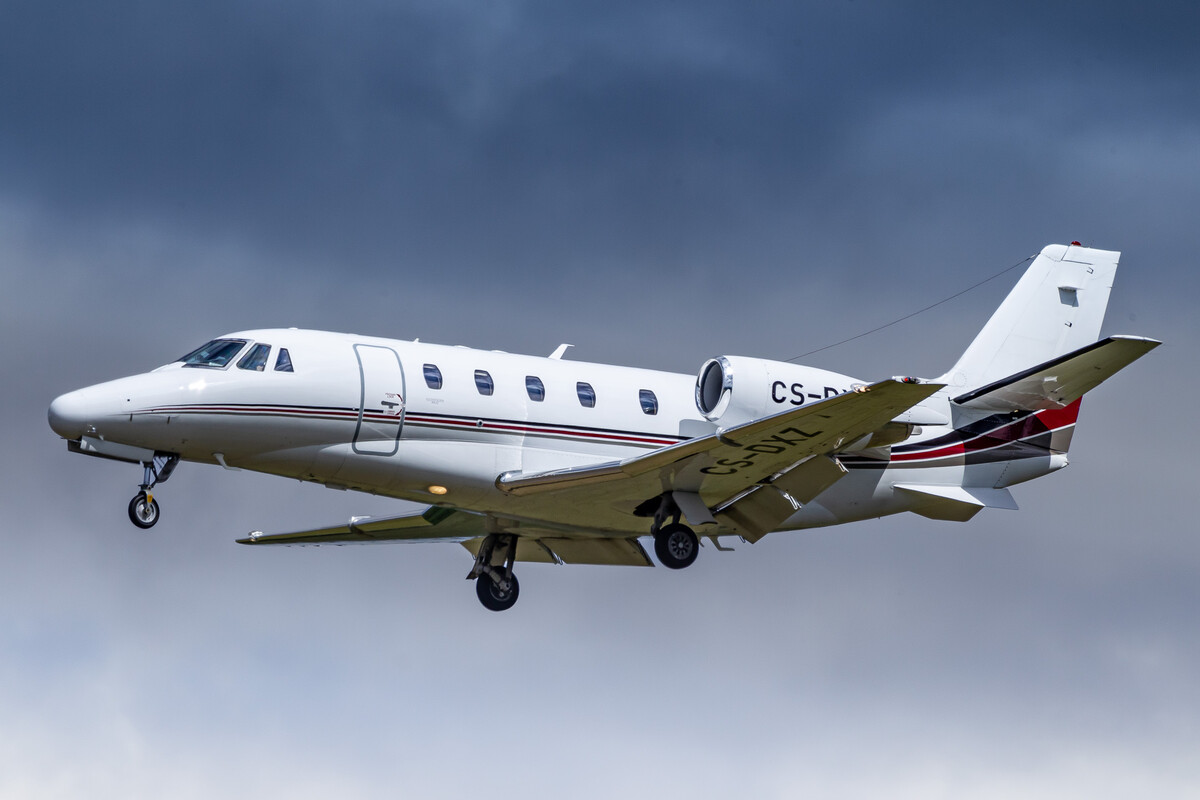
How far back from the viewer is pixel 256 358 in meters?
22.0

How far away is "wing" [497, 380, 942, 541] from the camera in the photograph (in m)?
21.2

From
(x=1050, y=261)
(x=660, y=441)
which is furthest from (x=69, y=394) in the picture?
(x=1050, y=261)

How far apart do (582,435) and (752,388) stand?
9.05ft

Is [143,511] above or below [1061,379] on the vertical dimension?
below

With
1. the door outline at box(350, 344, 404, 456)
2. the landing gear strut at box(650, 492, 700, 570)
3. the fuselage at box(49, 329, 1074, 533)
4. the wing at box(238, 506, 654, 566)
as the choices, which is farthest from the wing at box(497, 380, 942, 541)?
the wing at box(238, 506, 654, 566)

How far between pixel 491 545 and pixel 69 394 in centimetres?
830

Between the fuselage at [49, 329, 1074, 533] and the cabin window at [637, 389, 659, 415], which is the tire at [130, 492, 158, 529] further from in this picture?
the cabin window at [637, 389, 659, 415]

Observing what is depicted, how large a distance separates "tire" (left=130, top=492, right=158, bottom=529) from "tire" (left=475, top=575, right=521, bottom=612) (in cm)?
A: 718

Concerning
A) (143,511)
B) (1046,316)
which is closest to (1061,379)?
(1046,316)

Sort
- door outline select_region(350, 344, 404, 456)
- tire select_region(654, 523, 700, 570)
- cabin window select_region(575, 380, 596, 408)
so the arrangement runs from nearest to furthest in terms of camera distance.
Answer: door outline select_region(350, 344, 404, 456) → tire select_region(654, 523, 700, 570) → cabin window select_region(575, 380, 596, 408)

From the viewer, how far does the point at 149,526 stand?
2098 centimetres

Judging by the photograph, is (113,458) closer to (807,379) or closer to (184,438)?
(184,438)

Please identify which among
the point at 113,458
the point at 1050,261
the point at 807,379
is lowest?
the point at 113,458

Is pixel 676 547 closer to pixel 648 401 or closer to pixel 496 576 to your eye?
pixel 648 401
